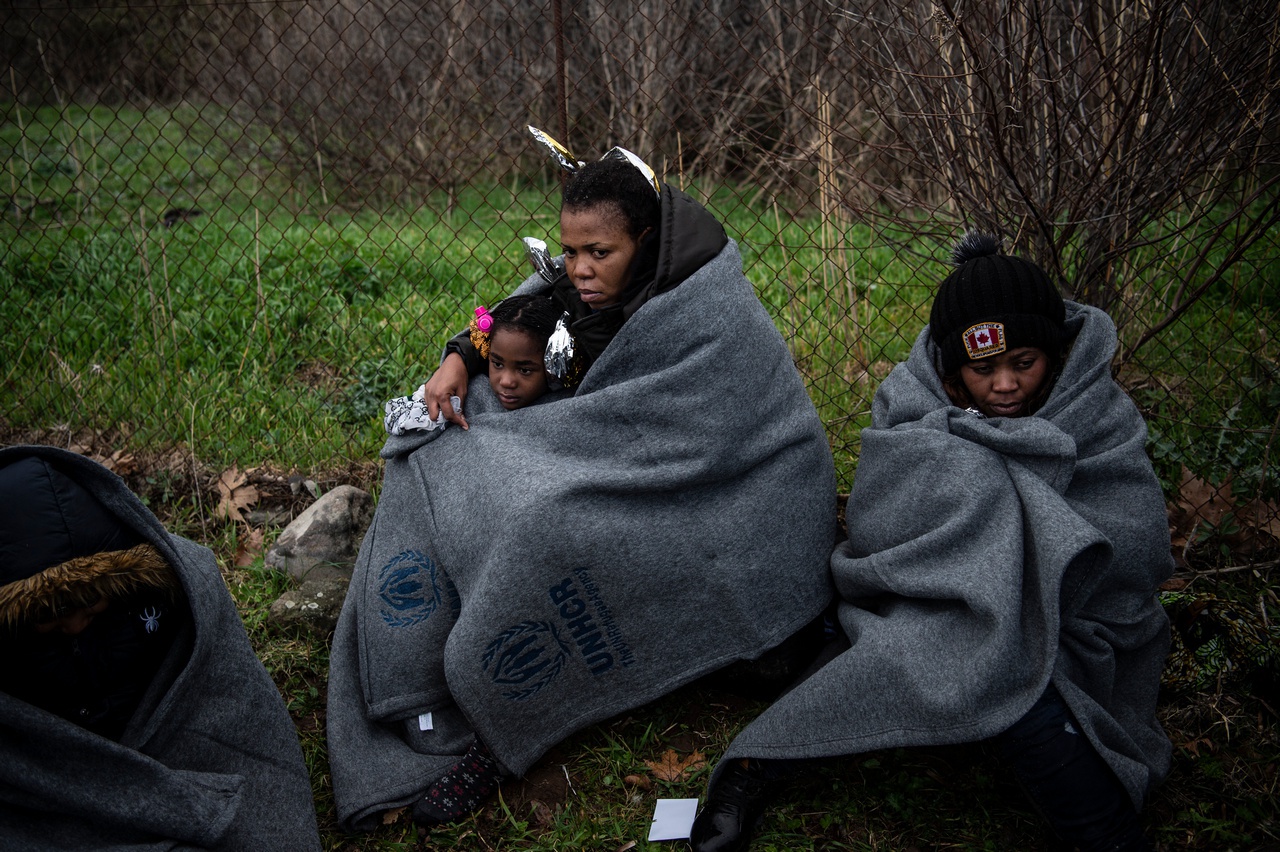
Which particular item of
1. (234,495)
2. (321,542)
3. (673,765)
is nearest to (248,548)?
(234,495)

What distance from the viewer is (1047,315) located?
2547 mm

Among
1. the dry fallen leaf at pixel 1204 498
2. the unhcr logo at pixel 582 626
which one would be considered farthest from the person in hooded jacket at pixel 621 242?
the dry fallen leaf at pixel 1204 498

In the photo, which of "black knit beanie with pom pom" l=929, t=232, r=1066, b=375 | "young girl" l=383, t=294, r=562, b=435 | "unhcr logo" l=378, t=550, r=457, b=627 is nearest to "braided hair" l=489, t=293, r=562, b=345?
"young girl" l=383, t=294, r=562, b=435

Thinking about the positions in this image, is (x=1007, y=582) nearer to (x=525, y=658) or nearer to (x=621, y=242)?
(x=525, y=658)

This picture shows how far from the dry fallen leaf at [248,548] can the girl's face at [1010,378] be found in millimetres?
2692

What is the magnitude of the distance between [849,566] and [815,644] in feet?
1.13

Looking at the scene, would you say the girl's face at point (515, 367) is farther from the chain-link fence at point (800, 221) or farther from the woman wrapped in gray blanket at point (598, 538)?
the chain-link fence at point (800, 221)

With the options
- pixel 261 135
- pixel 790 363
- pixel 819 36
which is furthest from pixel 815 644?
pixel 261 135

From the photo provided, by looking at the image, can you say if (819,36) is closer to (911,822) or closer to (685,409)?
(685,409)

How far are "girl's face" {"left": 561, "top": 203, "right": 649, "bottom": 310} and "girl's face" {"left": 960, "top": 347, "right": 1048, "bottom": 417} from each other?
980 millimetres

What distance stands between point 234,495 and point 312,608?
915mm

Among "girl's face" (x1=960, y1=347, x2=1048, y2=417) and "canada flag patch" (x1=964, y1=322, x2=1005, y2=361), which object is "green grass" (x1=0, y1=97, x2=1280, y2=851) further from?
"canada flag patch" (x1=964, y1=322, x2=1005, y2=361)

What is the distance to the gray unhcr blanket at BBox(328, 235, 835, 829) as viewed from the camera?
2.58 metres

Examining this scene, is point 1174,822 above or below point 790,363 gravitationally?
below
